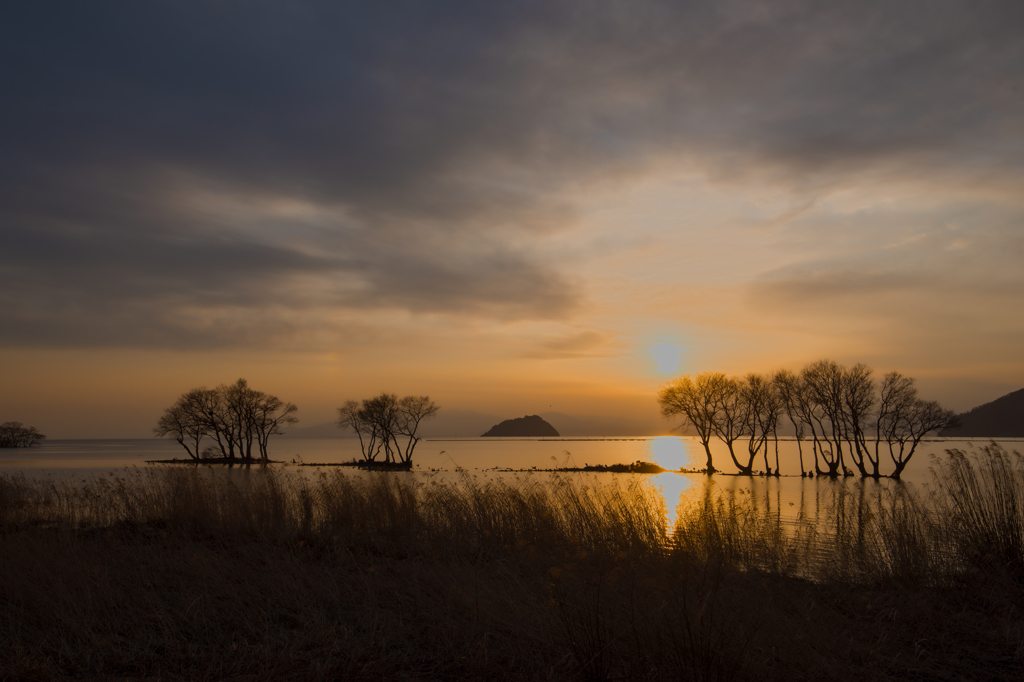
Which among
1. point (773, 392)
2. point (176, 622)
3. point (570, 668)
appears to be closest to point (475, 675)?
point (570, 668)

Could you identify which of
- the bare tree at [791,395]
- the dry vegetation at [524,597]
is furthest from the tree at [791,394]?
the dry vegetation at [524,597]

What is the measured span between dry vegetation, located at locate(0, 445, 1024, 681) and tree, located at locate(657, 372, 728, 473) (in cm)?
5935

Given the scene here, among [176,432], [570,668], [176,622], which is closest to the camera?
[570,668]

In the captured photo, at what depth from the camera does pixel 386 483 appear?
57.0ft

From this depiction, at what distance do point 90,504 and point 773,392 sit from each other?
70052mm

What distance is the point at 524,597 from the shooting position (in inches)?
319

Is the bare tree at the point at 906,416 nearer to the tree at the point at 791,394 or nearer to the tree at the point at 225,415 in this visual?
the tree at the point at 791,394

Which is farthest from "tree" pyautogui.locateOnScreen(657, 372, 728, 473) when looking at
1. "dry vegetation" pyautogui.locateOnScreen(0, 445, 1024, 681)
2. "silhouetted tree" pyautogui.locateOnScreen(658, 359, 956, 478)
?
"dry vegetation" pyautogui.locateOnScreen(0, 445, 1024, 681)

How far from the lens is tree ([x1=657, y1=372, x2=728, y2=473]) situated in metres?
72.0

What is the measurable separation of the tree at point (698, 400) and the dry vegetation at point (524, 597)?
195 feet

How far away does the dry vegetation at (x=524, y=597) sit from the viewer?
6012mm

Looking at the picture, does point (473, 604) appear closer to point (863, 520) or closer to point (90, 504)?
point (863, 520)

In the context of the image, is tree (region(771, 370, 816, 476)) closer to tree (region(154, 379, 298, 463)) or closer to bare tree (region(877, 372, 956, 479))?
bare tree (region(877, 372, 956, 479))

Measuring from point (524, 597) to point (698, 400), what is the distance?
2695 inches
